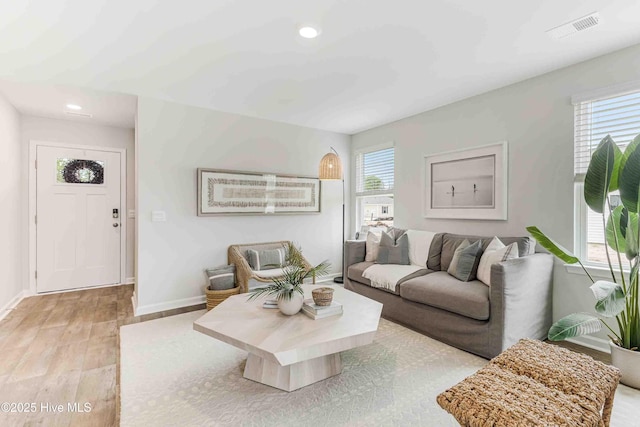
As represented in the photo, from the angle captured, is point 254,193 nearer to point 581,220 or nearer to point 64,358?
point 64,358

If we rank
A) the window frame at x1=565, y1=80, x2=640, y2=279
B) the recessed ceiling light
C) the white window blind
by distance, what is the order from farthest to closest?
the white window blind < the window frame at x1=565, y1=80, x2=640, y2=279 < the recessed ceiling light

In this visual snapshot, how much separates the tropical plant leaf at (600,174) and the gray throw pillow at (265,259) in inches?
121

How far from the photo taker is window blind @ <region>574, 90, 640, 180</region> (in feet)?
8.07

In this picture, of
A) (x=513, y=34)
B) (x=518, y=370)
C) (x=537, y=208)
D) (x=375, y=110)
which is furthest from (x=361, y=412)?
(x=375, y=110)

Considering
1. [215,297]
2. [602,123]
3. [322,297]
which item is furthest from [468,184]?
[215,297]

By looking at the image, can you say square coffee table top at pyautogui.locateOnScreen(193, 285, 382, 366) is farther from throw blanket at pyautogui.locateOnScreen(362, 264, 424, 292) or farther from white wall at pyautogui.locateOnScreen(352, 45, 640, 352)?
white wall at pyautogui.locateOnScreen(352, 45, 640, 352)

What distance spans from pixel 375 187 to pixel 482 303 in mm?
2711

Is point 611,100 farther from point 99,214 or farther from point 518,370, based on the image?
point 99,214

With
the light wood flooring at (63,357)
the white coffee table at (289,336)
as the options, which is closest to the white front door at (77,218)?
the light wood flooring at (63,357)

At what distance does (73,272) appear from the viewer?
172 inches

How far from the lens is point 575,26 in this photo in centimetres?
213

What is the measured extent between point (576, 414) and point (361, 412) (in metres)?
1.03

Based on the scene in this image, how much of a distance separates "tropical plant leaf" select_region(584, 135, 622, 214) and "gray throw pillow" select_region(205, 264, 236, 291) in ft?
11.1

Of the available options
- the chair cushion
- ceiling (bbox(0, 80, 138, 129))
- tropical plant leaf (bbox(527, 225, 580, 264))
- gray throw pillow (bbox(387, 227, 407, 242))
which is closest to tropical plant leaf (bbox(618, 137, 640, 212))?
tropical plant leaf (bbox(527, 225, 580, 264))
